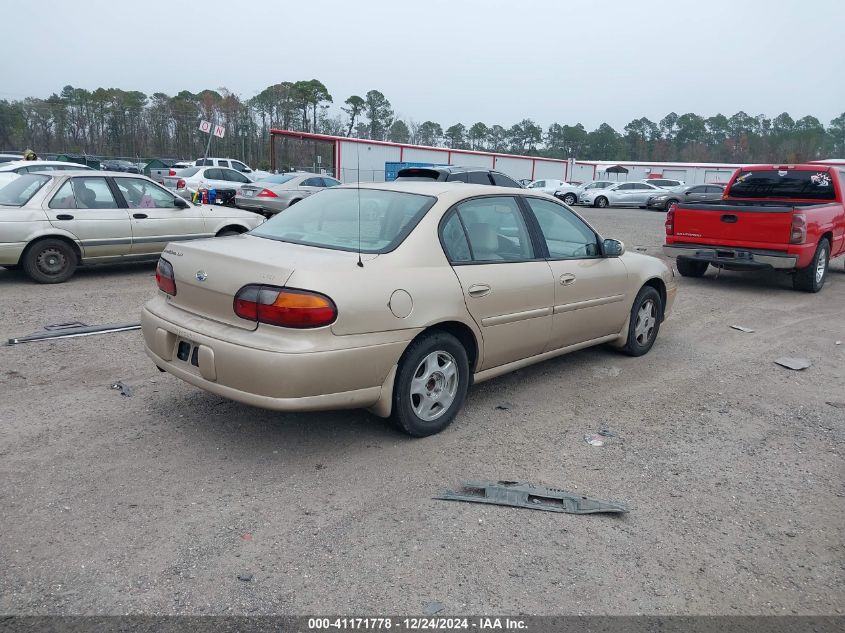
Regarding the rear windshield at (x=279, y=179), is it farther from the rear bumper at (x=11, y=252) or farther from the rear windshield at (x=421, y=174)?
the rear bumper at (x=11, y=252)

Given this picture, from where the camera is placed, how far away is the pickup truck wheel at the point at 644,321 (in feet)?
20.0

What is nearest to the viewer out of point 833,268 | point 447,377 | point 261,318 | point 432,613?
point 432,613

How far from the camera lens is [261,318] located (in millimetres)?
3637

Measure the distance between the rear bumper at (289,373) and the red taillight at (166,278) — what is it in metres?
0.33

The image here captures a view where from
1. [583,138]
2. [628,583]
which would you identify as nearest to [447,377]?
[628,583]

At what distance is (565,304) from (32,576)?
374 cm

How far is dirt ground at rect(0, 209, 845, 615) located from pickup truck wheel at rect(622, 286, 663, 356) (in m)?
0.40

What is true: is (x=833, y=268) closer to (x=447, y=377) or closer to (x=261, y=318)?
(x=447, y=377)

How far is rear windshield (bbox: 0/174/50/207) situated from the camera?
870 cm

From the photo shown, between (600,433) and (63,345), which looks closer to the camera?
(600,433)

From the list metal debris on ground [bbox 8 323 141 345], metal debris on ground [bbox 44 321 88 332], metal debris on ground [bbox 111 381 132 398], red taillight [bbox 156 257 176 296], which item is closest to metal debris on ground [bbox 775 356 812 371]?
red taillight [bbox 156 257 176 296]

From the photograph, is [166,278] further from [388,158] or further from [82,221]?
[388,158]

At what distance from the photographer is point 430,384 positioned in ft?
13.9

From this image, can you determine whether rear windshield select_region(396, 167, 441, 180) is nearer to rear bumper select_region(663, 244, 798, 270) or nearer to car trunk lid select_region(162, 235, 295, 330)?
rear bumper select_region(663, 244, 798, 270)
